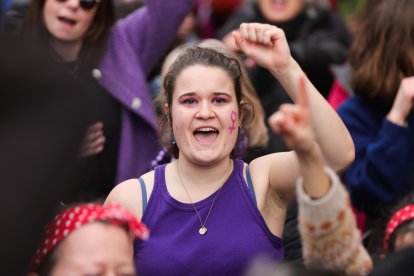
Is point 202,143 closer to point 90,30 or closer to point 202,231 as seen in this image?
point 202,231

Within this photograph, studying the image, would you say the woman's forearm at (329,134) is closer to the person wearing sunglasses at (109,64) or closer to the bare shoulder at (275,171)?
the bare shoulder at (275,171)

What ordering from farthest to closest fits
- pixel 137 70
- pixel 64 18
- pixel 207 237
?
pixel 137 70 → pixel 64 18 → pixel 207 237

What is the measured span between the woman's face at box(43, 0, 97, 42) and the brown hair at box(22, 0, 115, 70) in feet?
0.11

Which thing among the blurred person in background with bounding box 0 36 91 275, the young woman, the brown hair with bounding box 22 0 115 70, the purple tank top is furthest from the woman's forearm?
the brown hair with bounding box 22 0 115 70

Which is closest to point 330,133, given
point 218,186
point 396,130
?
point 218,186

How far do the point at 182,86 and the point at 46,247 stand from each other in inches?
35.1

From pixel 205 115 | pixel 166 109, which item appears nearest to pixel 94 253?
pixel 205 115

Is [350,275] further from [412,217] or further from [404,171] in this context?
[404,171]

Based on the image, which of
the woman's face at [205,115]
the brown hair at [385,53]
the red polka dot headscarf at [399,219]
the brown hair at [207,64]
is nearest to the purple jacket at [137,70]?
the brown hair at [207,64]

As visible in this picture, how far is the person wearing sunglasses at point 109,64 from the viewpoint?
4.38 m

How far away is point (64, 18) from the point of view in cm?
443

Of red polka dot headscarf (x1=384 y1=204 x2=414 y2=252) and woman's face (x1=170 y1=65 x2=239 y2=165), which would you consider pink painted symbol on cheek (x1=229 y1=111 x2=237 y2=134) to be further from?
red polka dot headscarf (x1=384 y1=204 x2=414 y2=252)

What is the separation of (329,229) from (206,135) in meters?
0.86

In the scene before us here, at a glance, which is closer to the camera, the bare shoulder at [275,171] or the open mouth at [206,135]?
the bare shoulder at [275,171]
